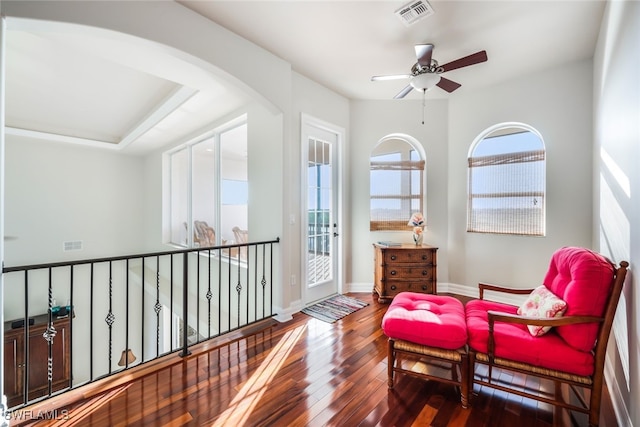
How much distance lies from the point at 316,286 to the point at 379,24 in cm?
298

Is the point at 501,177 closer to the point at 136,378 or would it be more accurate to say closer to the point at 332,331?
the point at 332,331

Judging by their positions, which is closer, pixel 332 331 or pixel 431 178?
pixel 332 331

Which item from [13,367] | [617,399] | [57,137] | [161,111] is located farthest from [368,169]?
[13,367]

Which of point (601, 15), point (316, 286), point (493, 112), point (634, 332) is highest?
point (601, 15)

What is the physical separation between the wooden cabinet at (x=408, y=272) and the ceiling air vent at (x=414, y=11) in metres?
2.45

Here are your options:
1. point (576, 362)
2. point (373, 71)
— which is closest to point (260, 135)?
point (373, 71)

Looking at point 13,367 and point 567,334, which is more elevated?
A: point 567,334

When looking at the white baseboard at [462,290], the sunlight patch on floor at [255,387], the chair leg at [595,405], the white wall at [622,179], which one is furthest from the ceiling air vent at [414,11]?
the white baseboard at [462,290]

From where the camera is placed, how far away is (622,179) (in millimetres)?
1791

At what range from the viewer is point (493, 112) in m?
3.62

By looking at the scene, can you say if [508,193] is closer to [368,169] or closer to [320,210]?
[368,169]

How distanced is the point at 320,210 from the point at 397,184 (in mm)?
1282

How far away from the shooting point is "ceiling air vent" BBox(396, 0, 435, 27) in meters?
2.17

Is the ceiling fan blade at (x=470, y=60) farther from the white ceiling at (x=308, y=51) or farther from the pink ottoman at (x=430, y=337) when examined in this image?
the pink ottoman at (x=430, y=337)
